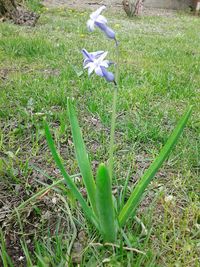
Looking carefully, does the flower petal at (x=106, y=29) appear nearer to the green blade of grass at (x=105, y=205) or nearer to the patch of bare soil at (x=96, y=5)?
the green blade of grass at (x=105, y=205)

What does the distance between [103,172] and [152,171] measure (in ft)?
0.70

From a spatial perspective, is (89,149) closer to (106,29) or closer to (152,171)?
(152,171)

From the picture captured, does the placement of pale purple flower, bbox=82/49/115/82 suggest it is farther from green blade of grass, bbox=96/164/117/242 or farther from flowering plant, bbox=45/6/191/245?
green blade of grass, bbox=96/164/117/242

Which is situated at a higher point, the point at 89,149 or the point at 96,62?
the point at 96,62

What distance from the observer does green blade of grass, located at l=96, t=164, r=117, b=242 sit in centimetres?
95

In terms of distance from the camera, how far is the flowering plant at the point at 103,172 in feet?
3.20

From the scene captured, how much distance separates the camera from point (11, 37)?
3785 mm

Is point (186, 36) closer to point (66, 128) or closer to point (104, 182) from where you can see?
point (66, 128)

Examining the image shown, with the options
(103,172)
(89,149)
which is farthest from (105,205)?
(89,149)

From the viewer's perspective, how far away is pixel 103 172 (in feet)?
3.09

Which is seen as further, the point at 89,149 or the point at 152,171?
the point at 89,149

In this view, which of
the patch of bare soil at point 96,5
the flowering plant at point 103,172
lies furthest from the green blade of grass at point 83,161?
the patch of bare soil at point 96,5

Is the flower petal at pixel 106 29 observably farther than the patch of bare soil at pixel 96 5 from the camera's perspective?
No

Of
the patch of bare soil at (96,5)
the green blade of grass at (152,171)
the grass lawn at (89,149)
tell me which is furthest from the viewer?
the patch of bare soil at (96,5)
